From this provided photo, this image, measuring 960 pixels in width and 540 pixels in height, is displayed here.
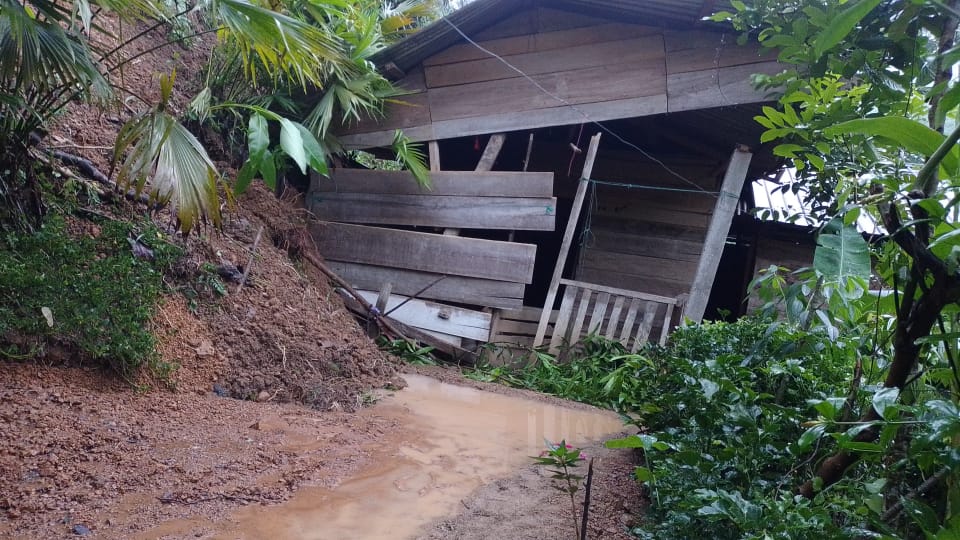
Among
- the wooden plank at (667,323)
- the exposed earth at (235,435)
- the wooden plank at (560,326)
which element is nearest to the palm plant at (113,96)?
the exposed earth at (235,435)

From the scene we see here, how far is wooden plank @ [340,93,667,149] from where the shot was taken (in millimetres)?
5848

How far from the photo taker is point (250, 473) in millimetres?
2645

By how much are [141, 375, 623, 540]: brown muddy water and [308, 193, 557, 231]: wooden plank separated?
5.93 feet

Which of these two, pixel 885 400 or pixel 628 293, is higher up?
pixel 628 293

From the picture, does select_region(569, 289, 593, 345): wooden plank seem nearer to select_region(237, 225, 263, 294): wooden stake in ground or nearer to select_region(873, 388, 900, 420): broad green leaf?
select_region(237, 225, 263, 294): wooden stake in ground

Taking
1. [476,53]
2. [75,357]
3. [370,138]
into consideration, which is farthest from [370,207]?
[75,357]

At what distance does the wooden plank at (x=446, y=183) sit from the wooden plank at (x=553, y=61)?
1004mm

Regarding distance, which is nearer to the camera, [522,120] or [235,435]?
[235,435]

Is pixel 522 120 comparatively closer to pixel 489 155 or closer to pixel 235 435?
pixel 489 155

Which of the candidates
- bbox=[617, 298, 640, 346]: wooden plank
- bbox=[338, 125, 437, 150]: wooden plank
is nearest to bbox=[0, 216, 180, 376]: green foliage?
bbox=[338, 125, 437, 150]: wooden plank

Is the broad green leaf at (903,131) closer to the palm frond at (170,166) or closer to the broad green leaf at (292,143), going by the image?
the broad green leaf at (292,143)

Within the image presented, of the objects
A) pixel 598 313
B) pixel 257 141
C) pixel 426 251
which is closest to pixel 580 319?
pixel 598 313

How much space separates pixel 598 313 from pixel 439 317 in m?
1.58

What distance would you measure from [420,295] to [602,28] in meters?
3.17
